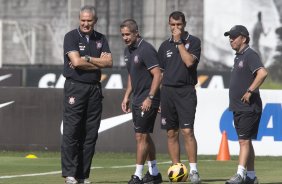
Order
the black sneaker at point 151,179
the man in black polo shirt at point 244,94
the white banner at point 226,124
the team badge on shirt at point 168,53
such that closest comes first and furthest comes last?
the man in black polo shirt at point 244,94, the black sneaker at point 151,179, the team badge on shirt at point 168,53, the white banner at point 226,124

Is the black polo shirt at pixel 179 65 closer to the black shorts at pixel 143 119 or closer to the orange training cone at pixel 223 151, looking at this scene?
the black shorts at pixel 143 119

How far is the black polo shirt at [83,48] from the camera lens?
42.4 feet

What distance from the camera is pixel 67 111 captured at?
514 inches

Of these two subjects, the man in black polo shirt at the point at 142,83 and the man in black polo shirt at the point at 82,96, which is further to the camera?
the man in black polo shirt at the point at 142,83

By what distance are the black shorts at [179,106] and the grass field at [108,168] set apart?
79cm

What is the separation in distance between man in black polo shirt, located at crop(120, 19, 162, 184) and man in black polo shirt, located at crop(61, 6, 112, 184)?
0.36m

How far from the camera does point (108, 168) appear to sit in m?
16.1

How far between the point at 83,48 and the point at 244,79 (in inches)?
78.4

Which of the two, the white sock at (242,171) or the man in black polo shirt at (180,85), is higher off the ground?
the man in black polo shirt at (180,85)

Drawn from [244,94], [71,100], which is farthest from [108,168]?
[244,94]

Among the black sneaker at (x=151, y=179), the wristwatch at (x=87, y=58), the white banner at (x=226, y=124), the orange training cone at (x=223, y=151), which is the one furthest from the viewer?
the white banner at (x=226, y=124)

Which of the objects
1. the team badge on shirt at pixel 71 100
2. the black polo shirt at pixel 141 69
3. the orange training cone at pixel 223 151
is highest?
the black polo shirt at pixel 141 69

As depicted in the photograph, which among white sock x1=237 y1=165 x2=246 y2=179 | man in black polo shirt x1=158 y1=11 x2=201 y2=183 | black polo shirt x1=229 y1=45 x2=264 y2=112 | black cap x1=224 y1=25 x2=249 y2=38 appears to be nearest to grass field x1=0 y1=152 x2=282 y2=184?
white sock x1=237 y1=165 x2=246 y2=179

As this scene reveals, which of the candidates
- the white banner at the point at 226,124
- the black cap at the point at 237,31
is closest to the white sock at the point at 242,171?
the black cap at the point at 237,31
